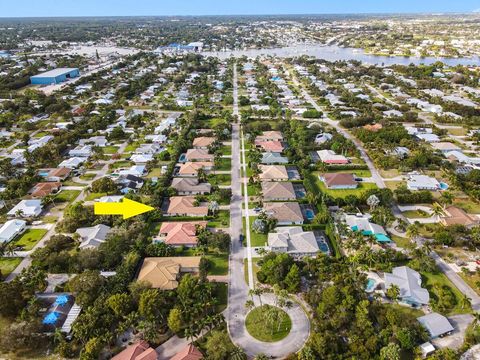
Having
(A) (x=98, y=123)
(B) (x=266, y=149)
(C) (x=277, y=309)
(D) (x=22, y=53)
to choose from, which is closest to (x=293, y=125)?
(B) (x=266, y=149)

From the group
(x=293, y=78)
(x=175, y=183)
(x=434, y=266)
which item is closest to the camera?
(x=434, y=266)

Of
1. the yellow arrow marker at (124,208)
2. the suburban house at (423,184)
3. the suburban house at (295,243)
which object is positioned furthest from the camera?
the suburban house at (423,184)

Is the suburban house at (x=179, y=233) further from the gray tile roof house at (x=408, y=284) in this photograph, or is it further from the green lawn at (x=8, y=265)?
the gray tile roof house at (x=408, y=284)

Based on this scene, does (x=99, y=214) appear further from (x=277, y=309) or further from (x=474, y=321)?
(x=474, y=321)

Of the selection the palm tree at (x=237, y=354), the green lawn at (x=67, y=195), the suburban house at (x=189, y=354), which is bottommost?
the green lawn at (x=67, y=195)

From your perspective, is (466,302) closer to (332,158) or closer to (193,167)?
(332,158)

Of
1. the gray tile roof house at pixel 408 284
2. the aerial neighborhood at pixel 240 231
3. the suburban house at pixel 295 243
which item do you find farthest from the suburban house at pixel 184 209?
the gray tile roof house at pixel 408 284
